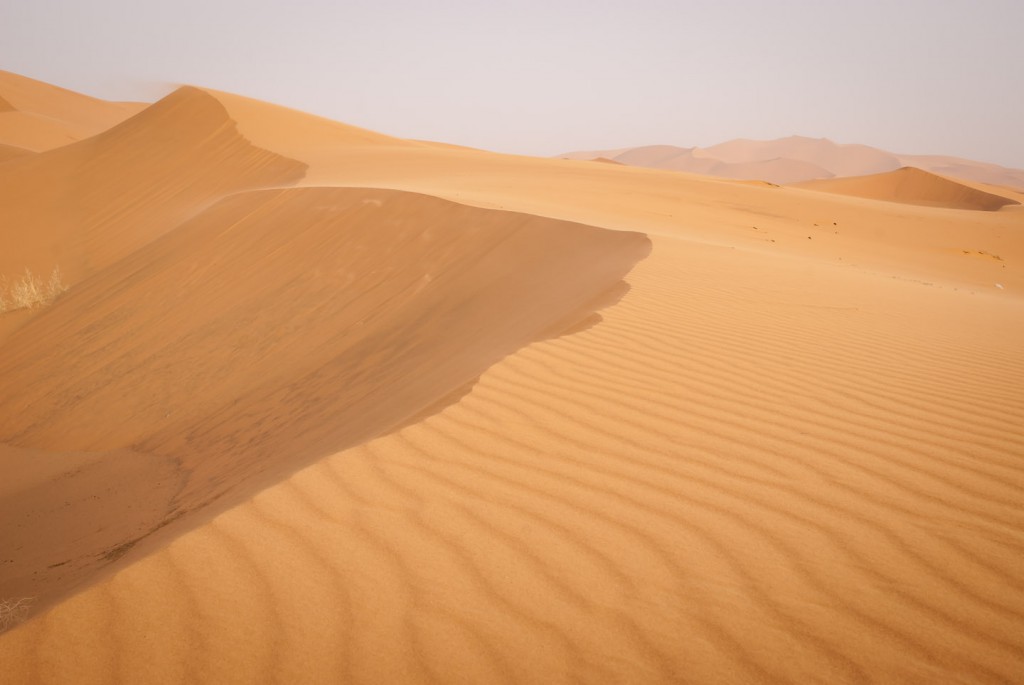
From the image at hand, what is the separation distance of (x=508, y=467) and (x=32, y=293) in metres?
10.4

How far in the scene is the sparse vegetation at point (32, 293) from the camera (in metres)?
10.0

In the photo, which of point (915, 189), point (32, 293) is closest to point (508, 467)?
point (32, 293)

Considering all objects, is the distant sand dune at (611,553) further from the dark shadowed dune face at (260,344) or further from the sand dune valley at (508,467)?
the dark shadowed dune face at (260,344)

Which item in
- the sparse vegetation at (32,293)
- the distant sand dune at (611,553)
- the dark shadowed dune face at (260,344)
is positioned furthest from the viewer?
the sparse vegetation at (32,293)

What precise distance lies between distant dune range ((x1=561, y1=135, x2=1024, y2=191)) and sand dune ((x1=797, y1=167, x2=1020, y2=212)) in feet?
193

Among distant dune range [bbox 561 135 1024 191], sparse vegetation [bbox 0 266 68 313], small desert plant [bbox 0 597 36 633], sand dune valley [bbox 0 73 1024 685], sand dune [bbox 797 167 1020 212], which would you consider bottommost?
sparse vegetation [bbox 0 266 68 313]

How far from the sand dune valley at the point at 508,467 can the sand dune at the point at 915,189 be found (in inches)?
1309

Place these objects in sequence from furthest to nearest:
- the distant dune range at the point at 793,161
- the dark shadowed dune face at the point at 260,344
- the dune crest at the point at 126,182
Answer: the distant dune range at the point at 793,161 < the dune crest at the point at 126,182 < the dark shadowed dune face at the point at 260,344

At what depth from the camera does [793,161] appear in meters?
109

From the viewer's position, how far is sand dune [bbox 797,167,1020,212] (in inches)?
1388

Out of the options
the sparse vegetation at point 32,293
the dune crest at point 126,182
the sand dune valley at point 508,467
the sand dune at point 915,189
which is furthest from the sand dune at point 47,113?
the sand dune at point 915,189

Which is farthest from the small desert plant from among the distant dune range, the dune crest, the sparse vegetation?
Answer: the distant dune range

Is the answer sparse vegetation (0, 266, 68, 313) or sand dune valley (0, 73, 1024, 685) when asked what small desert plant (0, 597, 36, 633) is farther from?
sparse vegetation (0, 266, 68, 313)

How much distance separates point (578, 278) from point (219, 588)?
3.89 meters
